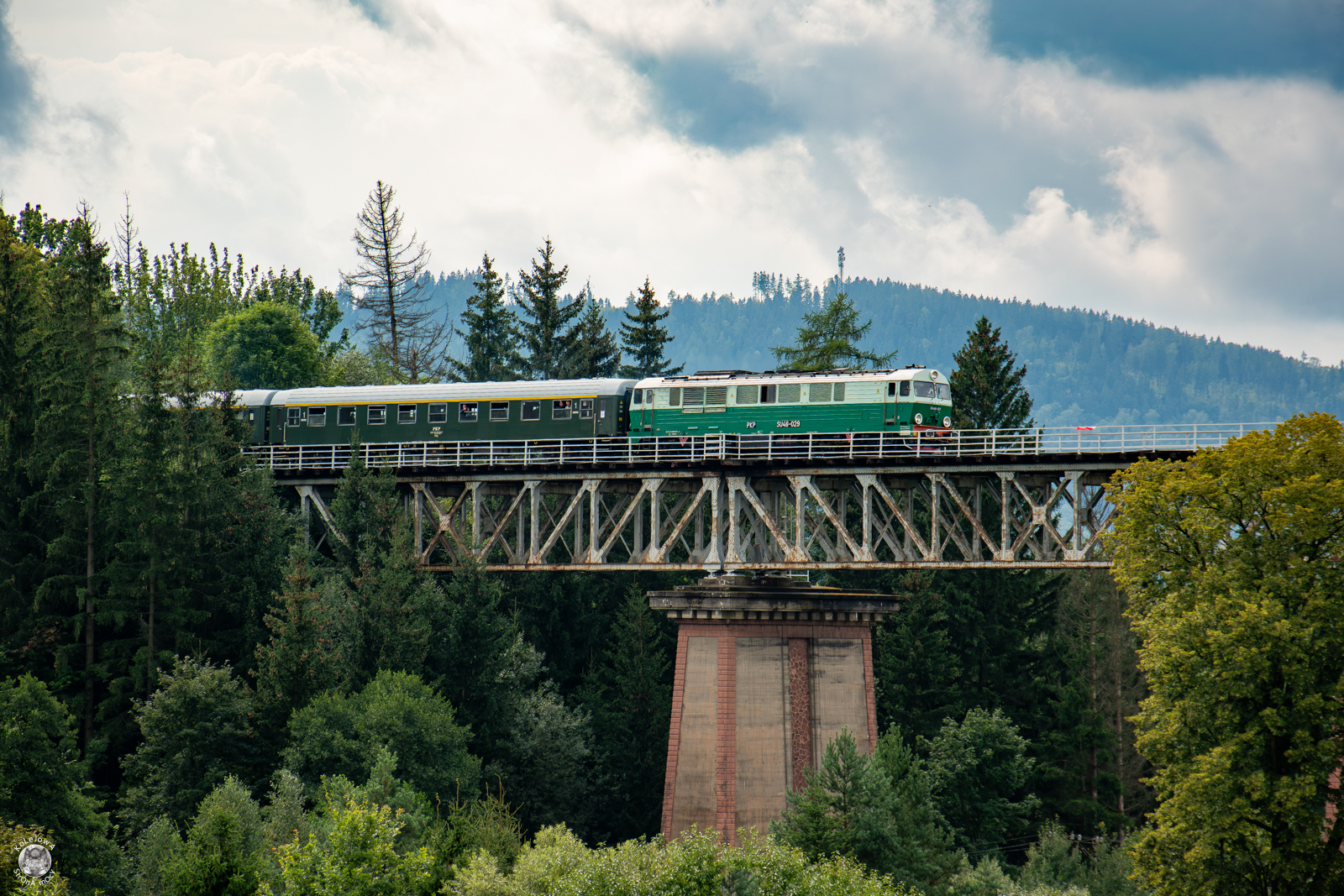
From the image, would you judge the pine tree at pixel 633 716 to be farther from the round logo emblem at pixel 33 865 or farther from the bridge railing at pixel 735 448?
the round logo emblem at pixel 33 865

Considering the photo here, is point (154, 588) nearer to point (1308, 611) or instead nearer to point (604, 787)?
point (604, 787)

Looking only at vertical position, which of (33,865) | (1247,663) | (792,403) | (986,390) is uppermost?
(986,390)

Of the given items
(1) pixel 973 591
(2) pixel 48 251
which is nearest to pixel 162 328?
(2) pixel 48 251

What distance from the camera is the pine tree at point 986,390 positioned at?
7394 cm

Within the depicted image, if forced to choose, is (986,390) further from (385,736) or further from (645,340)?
(385,736)

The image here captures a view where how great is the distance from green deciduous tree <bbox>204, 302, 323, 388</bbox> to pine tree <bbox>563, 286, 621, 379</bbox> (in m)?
19.5

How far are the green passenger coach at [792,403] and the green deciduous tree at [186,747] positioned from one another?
19.5 meters

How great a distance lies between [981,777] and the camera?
61.9 m

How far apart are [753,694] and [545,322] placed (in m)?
47.0

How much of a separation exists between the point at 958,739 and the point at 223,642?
3434 cm

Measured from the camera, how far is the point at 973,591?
7125 cm

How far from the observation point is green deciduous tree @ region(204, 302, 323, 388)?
90.6 metres

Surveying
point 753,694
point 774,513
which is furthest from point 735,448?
point 753,694

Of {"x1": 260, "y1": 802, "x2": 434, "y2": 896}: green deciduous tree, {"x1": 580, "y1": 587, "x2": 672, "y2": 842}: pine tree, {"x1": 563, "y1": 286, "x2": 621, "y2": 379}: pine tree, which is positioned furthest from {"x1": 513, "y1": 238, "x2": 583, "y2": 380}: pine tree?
{"x1": 260, "y1": 802, "x2": 434, "y2": 896}: green deciduous tree
